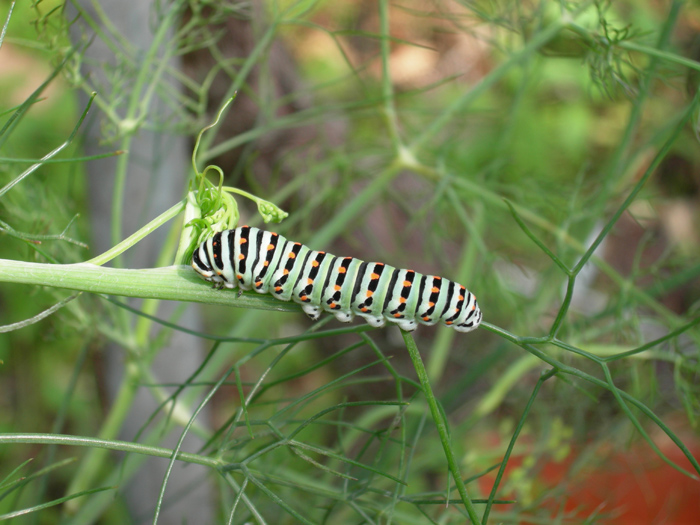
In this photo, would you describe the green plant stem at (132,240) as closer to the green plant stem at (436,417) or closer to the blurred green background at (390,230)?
the blurred green background at (390,230)

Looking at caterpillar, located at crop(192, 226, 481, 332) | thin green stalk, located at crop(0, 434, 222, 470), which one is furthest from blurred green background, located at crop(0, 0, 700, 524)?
thin green stalk, located at crop(0, 434, 222, 470)

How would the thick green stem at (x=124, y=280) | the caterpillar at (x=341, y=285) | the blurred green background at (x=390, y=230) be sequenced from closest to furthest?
the thick green stem at (x=124, y=280)
the caterpillar at (x=341, y=285)
the blurred green background at (x=390, y=230)

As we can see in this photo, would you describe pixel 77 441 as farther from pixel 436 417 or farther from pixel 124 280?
pixel 436 417

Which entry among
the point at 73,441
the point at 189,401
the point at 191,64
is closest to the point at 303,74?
the point at 191,64

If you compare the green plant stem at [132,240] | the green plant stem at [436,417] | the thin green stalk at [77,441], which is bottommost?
the thin green stalk at [77,441]

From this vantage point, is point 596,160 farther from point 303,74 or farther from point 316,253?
point 316,253

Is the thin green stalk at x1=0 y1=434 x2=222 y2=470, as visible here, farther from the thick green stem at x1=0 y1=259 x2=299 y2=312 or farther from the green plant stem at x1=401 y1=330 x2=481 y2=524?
the green plant stem at x1=401 y1=330 x2=481 y2=524


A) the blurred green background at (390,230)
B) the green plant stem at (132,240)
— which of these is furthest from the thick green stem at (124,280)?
the blurred green background at (390,230)

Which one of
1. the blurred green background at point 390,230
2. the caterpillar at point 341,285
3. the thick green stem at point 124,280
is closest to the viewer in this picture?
the thick green stem at point 124,280
